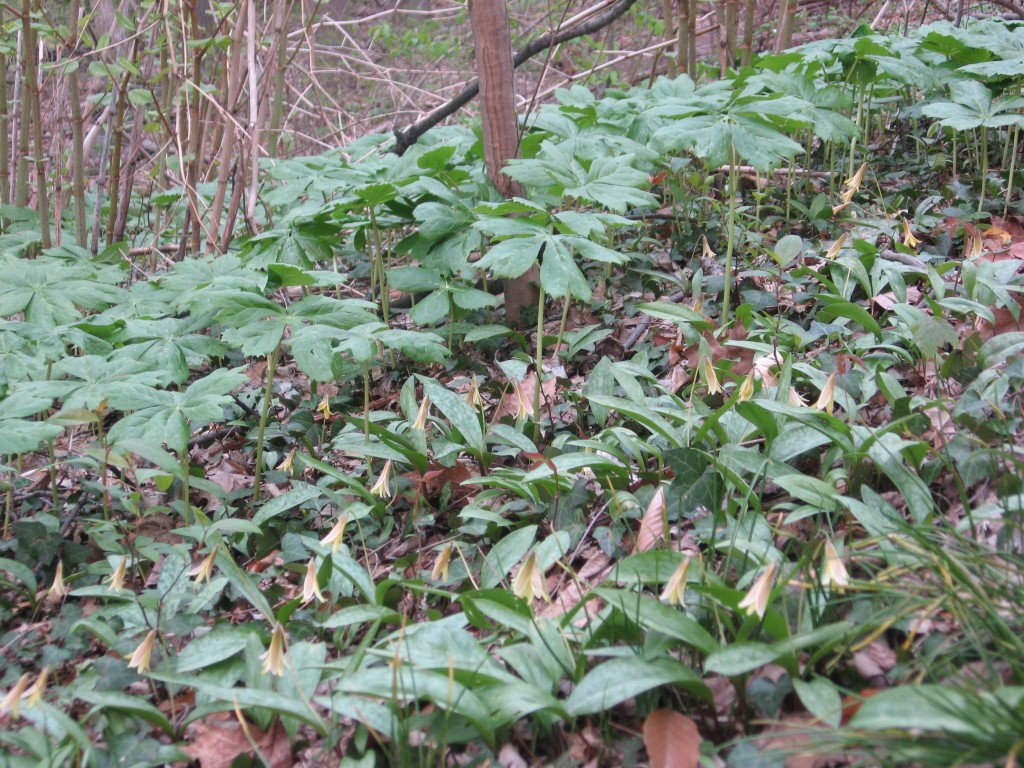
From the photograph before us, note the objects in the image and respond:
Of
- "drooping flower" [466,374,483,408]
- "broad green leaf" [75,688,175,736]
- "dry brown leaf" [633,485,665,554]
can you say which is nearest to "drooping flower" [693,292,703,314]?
"drooping flower" [466,374,483,408]

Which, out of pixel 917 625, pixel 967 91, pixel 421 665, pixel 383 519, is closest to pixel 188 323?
pixel 383 519

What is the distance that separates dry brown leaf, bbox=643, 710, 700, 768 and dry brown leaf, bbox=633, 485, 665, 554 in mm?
496

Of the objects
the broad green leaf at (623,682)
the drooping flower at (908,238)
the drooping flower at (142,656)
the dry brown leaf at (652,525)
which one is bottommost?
the drooping flower at (142,656)

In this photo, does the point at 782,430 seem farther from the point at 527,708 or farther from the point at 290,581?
the point at 290,581

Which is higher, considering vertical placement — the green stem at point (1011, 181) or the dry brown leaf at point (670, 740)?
the green stem at point (1011, 181)

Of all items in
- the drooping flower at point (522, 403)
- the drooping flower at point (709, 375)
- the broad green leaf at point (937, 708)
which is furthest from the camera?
the drooping flower at point (522, 403)

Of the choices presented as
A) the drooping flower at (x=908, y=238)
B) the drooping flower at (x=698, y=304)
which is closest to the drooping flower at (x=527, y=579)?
the drooping flower at (x=698, y=304)

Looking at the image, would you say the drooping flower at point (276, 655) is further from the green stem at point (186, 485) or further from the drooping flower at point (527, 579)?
the green stem at point (186, 485)

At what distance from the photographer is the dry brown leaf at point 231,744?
1.57 metres

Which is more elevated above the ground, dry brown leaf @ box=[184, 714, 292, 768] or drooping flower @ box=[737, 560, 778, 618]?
drooping flower @ box=[737, 560, 778, 618]

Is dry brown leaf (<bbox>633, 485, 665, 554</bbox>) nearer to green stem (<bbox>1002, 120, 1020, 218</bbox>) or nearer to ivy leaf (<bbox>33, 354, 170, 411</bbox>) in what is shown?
ivy leaf (<bbox>33, 354, 170, 411</bbox>)

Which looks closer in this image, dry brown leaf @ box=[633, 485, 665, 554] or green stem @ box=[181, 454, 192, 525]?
dry brown leaf @ box=[633, 485, 665, 554]

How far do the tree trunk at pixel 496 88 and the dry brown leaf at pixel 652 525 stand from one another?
164 cm

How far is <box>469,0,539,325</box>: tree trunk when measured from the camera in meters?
3.07
